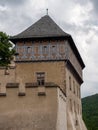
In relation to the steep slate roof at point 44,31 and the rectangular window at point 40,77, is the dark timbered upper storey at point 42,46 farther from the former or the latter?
the rectangular window at point 40,77

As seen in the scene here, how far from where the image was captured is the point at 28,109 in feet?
67.0

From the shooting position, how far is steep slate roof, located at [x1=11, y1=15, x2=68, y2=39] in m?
32.7

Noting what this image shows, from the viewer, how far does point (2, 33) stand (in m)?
26.8

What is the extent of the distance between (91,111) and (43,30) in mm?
67362

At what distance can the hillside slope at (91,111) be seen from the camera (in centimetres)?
7800

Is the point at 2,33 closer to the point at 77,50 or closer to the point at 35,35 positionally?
the point at 35,35

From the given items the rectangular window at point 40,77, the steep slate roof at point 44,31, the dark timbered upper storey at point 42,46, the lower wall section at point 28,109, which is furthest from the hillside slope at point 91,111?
the lower wall section at point 28,109

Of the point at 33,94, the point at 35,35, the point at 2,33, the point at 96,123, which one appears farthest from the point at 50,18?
the point at 96,123

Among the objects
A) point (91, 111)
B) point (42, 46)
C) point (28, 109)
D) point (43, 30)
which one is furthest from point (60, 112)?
point (91, 111)

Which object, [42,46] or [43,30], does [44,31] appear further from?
[42,46]

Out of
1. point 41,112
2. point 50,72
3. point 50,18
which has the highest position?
point 50,18

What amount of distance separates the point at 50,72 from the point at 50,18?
7389 millimetres

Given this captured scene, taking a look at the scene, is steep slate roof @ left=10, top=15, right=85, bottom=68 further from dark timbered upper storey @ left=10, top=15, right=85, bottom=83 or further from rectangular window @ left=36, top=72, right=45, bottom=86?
rectangular window @ left=36, top=72, right=45, bottom=86

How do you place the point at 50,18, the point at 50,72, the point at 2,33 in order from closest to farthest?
the point at 2,33, the point at 50,72, the point at 50,18
